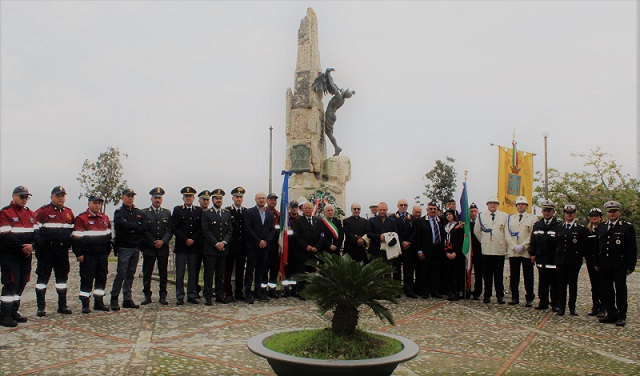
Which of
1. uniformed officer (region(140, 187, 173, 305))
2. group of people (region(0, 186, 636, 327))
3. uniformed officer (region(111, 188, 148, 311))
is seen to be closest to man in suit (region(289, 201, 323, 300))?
group of people (region(0, 186, 636, 327))

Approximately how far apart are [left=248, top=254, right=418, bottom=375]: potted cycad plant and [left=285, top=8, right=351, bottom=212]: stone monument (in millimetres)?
11525

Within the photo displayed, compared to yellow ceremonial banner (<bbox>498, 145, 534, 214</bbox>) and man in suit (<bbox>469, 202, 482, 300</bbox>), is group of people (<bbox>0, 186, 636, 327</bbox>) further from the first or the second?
yellow ceremonial banner (<bbox>498, 145, 534, 214</bbox>)

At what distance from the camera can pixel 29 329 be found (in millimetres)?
6512

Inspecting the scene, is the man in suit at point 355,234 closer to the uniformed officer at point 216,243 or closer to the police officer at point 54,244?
the uniformed officer at point 216,243

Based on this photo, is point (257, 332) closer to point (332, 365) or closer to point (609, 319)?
point (332, 365)

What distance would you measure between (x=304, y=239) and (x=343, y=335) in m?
5.65

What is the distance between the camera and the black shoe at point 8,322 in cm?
662

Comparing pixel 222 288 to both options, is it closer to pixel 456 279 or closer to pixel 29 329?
→ pixel 29 329

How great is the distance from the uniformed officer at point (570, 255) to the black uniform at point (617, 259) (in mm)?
445

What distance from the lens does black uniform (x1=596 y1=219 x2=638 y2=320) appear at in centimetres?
746

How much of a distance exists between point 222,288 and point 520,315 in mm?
4660

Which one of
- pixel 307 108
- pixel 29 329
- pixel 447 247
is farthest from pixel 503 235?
pixel 307 108

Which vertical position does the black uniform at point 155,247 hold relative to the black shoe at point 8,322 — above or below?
above

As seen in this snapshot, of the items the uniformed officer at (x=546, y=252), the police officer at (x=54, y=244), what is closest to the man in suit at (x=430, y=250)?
the uniformed officer at (x=546, y=252)
